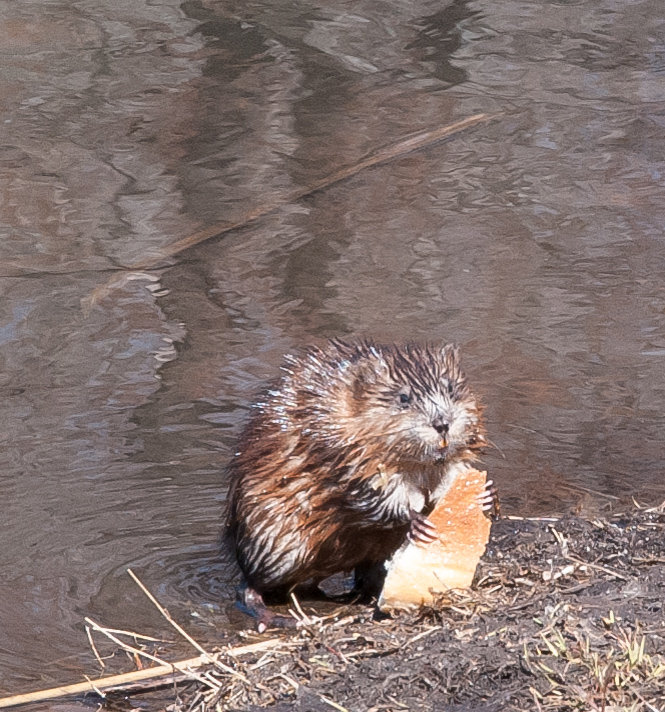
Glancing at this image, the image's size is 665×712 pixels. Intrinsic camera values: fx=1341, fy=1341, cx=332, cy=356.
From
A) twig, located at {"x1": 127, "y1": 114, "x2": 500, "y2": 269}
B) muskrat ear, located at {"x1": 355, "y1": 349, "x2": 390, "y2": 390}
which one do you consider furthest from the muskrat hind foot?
twig, located at {"x1": 127, "y1": 114, "x2": 500, "y2": 269}

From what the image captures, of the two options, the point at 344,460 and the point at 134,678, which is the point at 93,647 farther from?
the point at 344,460

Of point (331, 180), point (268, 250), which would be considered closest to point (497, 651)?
point (268, 250)

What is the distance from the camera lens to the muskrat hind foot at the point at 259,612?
5.18m

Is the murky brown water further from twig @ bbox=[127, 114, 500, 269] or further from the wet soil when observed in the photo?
the wet soil

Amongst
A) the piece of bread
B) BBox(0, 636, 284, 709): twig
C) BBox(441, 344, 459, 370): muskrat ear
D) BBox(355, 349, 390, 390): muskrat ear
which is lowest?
BBox(0, 636, 284, 709): twig

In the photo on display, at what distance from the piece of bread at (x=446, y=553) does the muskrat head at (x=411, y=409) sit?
16 centimetres

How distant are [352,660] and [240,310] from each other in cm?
395

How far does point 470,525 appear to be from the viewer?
4852mm

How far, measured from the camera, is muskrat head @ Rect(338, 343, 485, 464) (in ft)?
15.9

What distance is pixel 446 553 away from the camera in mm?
4781

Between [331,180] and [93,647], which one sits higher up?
[93,647]

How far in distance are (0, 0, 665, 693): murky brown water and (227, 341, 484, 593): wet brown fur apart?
505mm

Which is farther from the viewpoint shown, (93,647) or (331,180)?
(331,180)

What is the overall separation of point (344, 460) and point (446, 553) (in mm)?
534
